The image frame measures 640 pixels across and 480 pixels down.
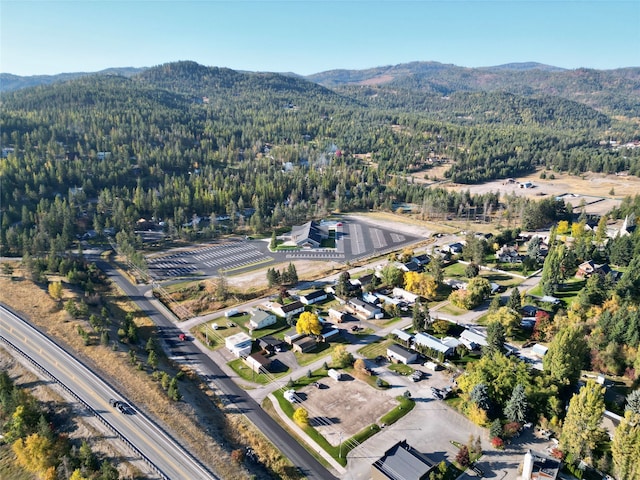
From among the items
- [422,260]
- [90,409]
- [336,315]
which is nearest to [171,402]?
[90,409]

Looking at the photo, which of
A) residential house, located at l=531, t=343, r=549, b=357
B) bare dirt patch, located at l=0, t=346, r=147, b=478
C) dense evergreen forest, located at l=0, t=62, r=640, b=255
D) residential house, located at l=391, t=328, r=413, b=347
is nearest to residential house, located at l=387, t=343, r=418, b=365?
residential house, located at l=391, t=328, r=413, b=347

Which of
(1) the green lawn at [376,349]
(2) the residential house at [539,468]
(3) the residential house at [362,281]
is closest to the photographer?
(2) the residential house at [539,468]

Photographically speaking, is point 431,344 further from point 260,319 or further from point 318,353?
point 260,319

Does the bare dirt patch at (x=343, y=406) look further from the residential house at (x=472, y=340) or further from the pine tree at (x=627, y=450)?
the pine tree at (x=627, y=450)

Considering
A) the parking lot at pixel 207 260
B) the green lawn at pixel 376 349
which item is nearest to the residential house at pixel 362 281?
the green lawn at pixel 376 349

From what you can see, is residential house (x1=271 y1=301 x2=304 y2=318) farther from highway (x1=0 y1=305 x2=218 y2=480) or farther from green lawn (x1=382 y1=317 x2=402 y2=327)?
highway (x1=0 y1=305 x2=218 y2=480)

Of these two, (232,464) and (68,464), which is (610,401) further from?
(68,464)
